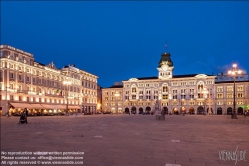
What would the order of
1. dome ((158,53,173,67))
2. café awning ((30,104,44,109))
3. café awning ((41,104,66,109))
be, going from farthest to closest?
dome ((158,53,173,67)) → café awning ((41,104,66,109)) → café awning ((30,104,44,109))

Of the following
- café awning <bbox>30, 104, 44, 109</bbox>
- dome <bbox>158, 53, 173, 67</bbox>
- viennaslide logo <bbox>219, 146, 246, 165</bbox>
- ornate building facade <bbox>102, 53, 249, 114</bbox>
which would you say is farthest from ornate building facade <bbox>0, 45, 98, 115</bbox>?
viennaslide logo <bbox>219, 146, 246, 165</bbox>

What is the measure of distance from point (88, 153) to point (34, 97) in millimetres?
57652

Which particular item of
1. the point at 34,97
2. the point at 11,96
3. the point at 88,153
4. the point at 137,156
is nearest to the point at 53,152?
the point at 88,153

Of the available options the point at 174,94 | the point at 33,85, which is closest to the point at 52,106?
the point at 33,85

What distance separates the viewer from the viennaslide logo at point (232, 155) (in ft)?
22.5

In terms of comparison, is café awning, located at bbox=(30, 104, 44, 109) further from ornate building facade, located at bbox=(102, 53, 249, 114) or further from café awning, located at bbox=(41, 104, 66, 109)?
ornate building facade, located at bbox=(102, 53, 249, 114)

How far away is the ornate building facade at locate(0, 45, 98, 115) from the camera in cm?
5056

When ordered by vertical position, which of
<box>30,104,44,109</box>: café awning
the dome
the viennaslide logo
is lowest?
<box>30,104,44,109</box>: café awning

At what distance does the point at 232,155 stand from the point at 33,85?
6020cm

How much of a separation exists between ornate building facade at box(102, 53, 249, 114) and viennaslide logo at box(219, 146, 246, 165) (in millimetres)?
73142

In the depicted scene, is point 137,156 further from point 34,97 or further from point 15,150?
point 34,97

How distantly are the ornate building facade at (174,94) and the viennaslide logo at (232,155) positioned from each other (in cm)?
7314

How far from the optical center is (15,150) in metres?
7.44

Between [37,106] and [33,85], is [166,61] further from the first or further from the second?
[37,106]
